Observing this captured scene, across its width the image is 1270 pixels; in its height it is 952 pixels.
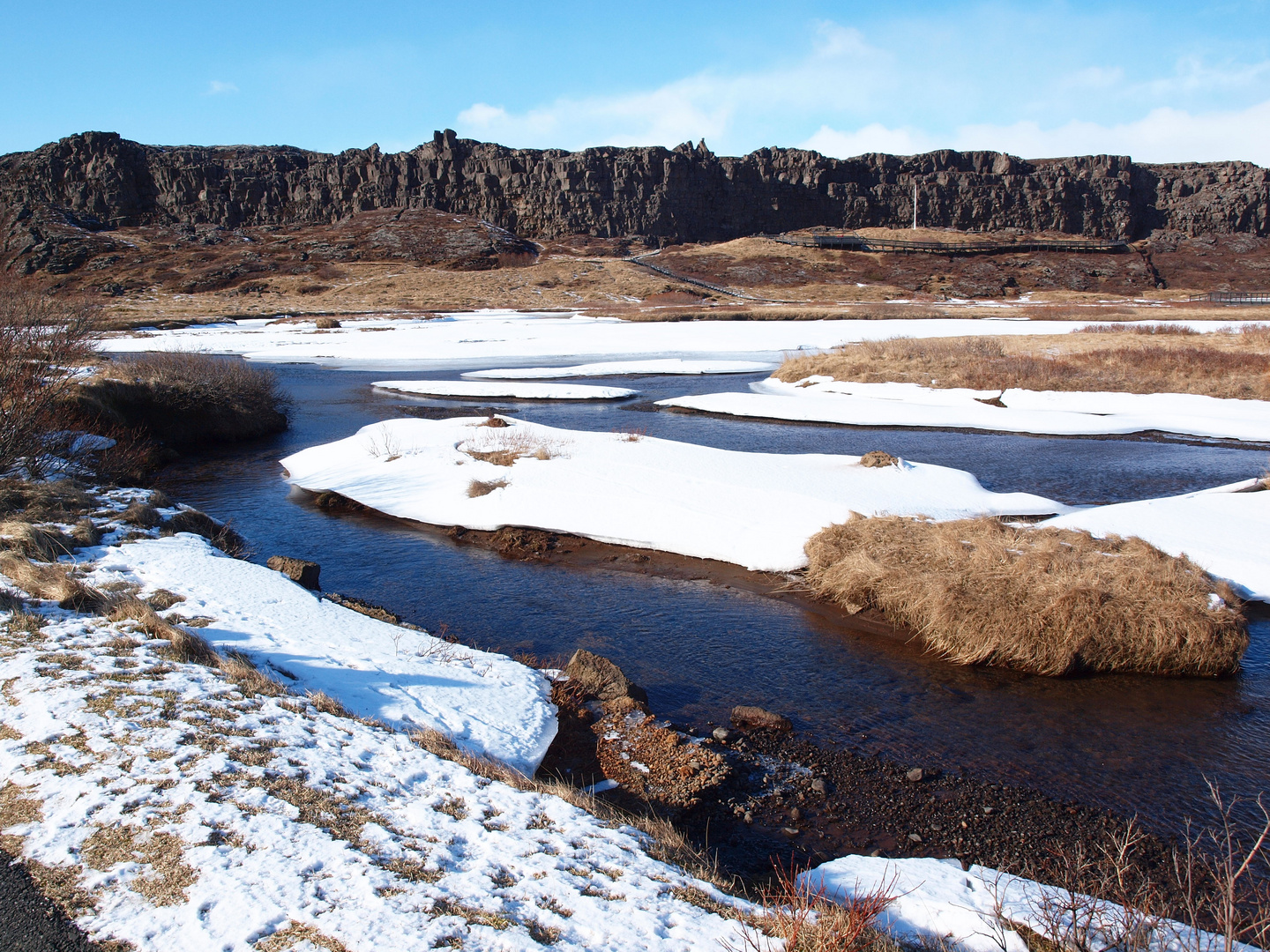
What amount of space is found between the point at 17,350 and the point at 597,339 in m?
31.1

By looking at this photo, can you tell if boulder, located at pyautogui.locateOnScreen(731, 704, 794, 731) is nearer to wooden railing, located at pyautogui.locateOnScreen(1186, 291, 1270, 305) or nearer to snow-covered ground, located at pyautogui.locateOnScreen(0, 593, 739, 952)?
snow-covered ground, located at pyautogui.locateOnScreen(0, 593, 739, 952)

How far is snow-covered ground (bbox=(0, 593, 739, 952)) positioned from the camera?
3.79m

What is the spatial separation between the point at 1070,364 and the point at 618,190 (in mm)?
96278

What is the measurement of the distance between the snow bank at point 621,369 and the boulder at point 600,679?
22.3 m

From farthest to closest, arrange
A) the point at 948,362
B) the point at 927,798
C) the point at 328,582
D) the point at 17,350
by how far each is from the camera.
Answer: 1. the point at 948,362
2. the point at 17,350
3. the point at 328,582
4. the point at 927,798

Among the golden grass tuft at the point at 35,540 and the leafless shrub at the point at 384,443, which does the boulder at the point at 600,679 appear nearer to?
the golden grass tuft at the point at 35,540

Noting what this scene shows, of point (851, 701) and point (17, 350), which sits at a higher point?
point (17, 350)

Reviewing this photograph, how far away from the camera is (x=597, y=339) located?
140 feet

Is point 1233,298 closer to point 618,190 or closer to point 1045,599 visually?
point 618,190

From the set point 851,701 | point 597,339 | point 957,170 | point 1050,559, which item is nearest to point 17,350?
point 851,701

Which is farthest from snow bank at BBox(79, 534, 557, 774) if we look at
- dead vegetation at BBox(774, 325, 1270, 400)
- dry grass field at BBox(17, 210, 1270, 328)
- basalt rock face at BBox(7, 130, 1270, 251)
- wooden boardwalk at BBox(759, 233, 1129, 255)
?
basalt rock face at BBox(7, 130, 1270, 251)

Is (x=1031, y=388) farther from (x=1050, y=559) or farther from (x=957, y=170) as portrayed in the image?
(x=957, y=170)

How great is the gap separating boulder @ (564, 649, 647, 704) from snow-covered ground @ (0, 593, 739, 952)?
2202mm

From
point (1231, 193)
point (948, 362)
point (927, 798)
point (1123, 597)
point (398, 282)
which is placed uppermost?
point (1231, 193)
